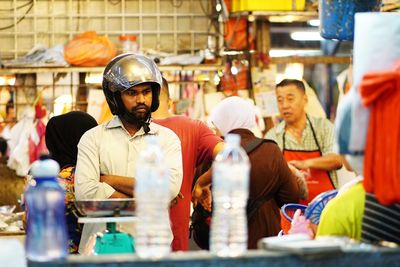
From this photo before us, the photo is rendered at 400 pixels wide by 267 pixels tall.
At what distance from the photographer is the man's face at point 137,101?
6.08 meters

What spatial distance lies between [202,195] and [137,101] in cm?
168

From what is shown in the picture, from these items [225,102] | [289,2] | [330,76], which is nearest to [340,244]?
[225,102]

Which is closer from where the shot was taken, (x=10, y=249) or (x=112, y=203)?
(x=10, y=249)

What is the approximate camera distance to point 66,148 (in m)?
6.86

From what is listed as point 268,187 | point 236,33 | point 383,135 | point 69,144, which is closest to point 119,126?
point 69,144

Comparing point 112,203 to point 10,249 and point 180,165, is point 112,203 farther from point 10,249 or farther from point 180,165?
point 180,165

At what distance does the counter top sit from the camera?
378 centimetres

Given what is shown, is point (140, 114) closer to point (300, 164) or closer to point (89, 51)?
point (300, 164)

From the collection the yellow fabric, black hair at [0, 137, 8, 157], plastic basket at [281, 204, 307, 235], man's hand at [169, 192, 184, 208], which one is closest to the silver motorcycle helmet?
man's hand at [169, 192, 184, 208]

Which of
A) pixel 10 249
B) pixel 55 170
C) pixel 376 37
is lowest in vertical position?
pixel 10 249

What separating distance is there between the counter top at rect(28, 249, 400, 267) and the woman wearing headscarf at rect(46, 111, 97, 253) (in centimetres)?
269

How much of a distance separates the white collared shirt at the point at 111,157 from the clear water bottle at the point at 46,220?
A: 183 centimetres

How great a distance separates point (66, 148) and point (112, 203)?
224cm

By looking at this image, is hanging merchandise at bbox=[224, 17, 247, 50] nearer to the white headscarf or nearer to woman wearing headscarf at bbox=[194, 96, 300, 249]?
the white headscarf
